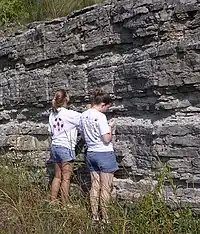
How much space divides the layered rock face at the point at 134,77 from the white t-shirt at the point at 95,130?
0.21 m

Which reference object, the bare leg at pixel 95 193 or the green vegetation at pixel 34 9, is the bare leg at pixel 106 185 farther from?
the green vegetation at pixel 34 9

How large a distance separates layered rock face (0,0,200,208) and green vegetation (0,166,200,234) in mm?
305

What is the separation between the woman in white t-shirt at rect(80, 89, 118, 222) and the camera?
20.9ft

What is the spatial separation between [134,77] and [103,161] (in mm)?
1037

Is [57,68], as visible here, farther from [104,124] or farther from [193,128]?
[193,128]

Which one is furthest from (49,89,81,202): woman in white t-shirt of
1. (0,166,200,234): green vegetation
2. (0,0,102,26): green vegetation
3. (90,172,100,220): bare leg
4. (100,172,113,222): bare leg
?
(0,0,102,26): green vegetation

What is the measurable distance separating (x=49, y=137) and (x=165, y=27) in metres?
2.67

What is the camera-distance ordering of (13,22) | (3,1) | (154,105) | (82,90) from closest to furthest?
(154,105) < (82,90) < (13,22) < (3,1)

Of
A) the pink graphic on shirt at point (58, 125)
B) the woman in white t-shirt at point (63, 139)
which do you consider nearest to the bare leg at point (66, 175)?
the woman in white t-shirt at point (63, 139)

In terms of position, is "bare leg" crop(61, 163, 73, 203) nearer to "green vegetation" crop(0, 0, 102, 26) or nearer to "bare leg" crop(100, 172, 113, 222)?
"bare leg" crop(100, 172, 113, 222)

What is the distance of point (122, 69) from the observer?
6484 mm

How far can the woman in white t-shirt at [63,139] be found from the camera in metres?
7.08

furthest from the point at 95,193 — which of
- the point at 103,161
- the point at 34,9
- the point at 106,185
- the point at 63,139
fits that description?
the point at 34,9

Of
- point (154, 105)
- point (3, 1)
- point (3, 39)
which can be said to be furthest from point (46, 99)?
point (3, 1)
